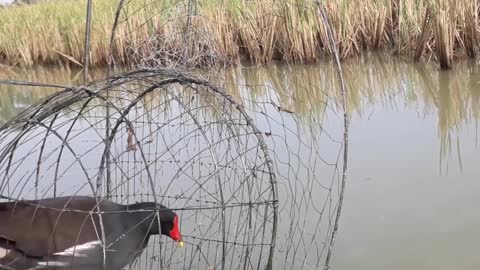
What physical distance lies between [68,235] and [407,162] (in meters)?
2.06

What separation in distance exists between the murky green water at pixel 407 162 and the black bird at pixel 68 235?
2.97ft

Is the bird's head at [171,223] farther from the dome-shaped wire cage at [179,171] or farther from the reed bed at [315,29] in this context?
the reed bed at [315,29]

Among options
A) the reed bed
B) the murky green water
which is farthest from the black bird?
the reed bed

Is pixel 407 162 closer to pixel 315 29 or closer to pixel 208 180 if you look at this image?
pixel 208 180

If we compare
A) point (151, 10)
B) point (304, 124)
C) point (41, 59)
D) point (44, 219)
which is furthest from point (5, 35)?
point (44, 219)

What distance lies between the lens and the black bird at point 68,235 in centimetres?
231

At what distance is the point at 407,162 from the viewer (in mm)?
3449

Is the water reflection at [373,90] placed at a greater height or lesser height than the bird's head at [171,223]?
greater

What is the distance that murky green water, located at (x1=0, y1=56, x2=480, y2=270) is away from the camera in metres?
2.60

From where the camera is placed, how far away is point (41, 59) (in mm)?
10609

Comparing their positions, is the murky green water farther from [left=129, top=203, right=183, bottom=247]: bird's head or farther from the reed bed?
[left=129, top=203, right=183, bottom=247]: bird's head

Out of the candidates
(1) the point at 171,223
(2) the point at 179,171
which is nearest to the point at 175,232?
(1) the point at 171,223

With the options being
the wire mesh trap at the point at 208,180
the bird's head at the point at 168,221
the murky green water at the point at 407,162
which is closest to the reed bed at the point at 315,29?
the murky green water at the point at 407,162

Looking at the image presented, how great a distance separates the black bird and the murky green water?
904 mm
